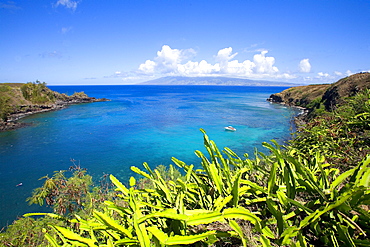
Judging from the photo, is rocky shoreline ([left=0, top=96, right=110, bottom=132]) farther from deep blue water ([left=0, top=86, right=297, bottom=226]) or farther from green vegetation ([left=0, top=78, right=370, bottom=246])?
green vegetation ([left=0, top=78, right=370, bottom=246])

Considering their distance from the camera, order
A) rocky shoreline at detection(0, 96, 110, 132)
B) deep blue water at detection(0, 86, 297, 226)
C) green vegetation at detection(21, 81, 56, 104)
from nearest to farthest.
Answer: deep blue water at detection(0, 86, 297, 226)
rocky shoreline at detection(0, 96, 110, 132)
green vegetation at detection(21, 81, 56, 104)

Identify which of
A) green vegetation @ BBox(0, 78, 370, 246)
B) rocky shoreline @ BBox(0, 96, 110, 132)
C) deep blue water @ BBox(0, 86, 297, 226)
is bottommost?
deep blue water @ BBox(0, 86, 297, 226)

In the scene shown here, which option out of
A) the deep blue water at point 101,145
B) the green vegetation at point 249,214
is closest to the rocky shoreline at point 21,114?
the deep blue water at point 101,145

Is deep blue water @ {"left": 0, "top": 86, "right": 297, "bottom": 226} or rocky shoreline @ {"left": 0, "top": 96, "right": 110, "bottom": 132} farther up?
rocky shoreline @ {"left": 0, "top": 96, "right": 110, "bottom": 132}

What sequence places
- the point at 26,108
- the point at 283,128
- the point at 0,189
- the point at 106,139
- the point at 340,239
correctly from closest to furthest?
the point at 340,239
the point at 0,189
the point at 106,139
the point at 283,128
the point at 26,108

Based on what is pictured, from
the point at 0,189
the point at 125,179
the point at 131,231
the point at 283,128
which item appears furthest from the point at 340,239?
the point at 283,128

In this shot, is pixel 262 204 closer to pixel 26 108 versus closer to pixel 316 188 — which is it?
pixel 316 188

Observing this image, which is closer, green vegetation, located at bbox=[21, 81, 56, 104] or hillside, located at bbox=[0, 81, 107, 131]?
hillside, located at bbox=[0, 81, 107, 131]

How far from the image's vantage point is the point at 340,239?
1.04m

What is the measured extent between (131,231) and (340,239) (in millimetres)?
1213

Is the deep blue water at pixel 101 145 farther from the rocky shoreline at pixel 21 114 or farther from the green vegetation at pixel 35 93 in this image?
→ the green vegetation at pixel 35 93

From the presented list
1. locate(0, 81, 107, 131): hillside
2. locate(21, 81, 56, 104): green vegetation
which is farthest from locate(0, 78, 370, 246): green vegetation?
locate(21, 81, 56, 104): green vegetation

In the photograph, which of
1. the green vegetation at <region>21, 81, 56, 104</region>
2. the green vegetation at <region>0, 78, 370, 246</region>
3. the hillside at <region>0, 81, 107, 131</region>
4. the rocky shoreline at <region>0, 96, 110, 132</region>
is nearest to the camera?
the green vegetation at <region>0, 78, 370, 246</region>

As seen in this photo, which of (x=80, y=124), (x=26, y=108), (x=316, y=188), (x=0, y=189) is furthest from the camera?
(x=26, y=108)
